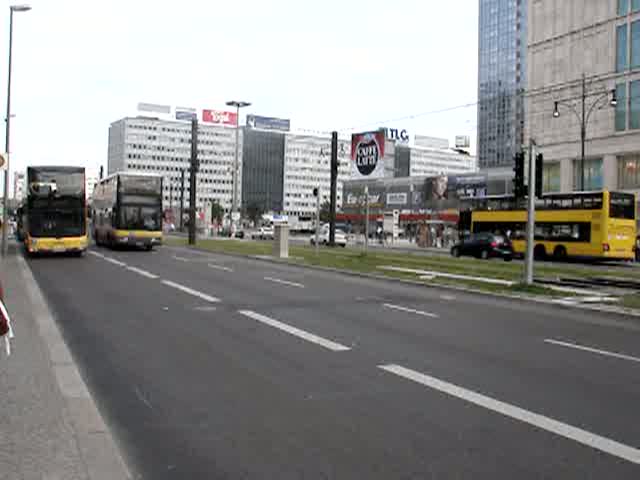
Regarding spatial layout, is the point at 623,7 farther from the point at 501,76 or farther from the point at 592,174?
the point at 501,76

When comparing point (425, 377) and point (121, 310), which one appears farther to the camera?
point (121, 310)

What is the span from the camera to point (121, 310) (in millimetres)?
13500

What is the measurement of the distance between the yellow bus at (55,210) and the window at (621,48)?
4058 cm

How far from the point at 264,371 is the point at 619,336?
6506 mm

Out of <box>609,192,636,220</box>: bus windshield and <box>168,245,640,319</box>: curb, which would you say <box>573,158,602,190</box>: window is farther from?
<box>168,245,640,319</box>: curb

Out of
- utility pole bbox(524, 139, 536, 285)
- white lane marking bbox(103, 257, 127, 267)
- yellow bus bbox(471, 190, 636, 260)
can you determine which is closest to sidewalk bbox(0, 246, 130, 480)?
Result: utility pole bbox(524, 139, 536, 285)

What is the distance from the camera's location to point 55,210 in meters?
30.3

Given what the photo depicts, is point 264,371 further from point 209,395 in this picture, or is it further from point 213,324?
point 213,324

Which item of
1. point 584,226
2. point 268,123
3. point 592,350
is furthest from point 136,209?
point 268,123

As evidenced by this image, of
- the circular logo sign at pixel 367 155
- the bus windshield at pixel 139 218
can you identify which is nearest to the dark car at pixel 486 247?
the circular logo sign at pixel 367 155

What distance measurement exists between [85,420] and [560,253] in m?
36.6

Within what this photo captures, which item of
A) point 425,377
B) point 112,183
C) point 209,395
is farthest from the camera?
point 112,183

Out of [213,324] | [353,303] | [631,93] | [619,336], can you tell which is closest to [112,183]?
[353,303]

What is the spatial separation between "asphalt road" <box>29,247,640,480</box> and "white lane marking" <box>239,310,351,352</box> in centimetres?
4
